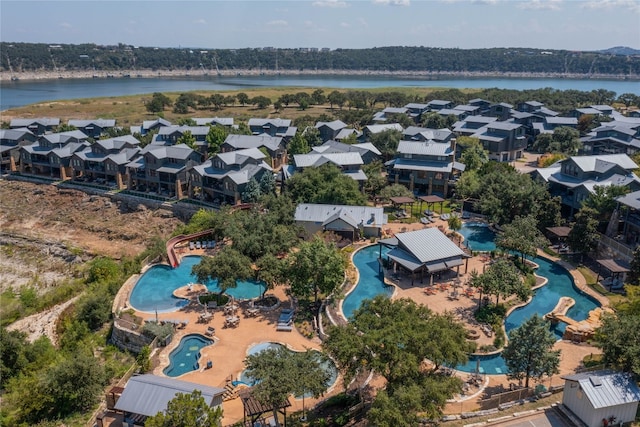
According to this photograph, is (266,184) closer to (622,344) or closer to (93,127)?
(622,344)

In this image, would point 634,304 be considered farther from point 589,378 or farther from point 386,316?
point 386,316

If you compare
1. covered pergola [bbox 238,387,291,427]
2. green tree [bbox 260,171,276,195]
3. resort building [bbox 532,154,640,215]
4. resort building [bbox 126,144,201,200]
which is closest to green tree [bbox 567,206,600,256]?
resort building [bbox 532,154,640,215]

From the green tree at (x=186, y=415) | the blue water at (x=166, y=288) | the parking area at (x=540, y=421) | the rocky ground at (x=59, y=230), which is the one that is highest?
the green tree at (x=186, y=415)

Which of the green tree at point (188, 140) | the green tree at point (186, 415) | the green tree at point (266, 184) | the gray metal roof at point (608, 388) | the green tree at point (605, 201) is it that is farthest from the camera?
the green tree at point (188, 140)

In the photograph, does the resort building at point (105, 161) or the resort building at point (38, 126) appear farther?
the resort building at point (38, 126)

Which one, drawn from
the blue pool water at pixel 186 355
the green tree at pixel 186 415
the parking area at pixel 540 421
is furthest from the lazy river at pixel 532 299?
the green tree at pixel 186 415

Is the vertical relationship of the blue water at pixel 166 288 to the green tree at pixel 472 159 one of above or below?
below

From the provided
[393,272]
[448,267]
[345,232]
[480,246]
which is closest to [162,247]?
[345,232]

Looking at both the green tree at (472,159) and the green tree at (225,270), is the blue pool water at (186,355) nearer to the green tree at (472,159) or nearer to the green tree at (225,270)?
the green tree at (225,270)
